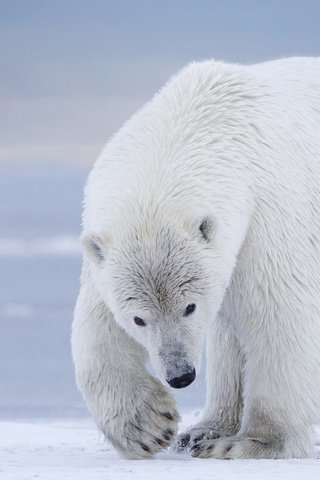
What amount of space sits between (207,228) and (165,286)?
42 centimetres

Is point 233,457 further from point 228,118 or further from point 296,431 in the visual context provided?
point 228,118

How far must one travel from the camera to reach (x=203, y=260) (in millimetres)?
7016

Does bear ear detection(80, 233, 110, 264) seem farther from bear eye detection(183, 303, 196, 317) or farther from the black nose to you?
the black nose

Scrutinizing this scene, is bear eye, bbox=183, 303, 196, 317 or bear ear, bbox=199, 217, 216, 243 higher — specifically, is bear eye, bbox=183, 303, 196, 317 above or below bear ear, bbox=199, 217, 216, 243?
below

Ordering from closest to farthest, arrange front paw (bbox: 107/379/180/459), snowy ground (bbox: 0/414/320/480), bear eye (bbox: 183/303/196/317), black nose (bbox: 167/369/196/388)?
snowy ground (bbox: 0/414/320/480)
black nose (bbox: 167/369/196/388)
bear eye (bbox: 183/303/196/317)
front paw (bbox: 107/379/180/459)

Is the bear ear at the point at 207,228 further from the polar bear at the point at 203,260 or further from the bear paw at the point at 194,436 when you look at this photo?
the bear paw at the point at 194,436

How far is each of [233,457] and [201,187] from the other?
175 cm

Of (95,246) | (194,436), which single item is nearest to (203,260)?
(95,246)

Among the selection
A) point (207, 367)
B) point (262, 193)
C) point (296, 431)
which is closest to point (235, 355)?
point (207, 367)

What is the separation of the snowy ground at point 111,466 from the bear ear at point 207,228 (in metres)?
1.31

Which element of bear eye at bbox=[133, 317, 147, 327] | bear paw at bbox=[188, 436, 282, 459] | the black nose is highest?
bear eye at bbox=[133, 317, 147, 327]

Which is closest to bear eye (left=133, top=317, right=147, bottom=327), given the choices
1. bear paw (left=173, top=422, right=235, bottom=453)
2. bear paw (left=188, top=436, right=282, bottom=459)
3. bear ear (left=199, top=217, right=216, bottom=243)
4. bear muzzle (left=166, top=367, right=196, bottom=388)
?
bear muzzle (left=166, top=367, right=196, bottom=388)

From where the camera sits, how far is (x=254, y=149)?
24.9ft

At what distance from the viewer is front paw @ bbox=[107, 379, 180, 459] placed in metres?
7.57
